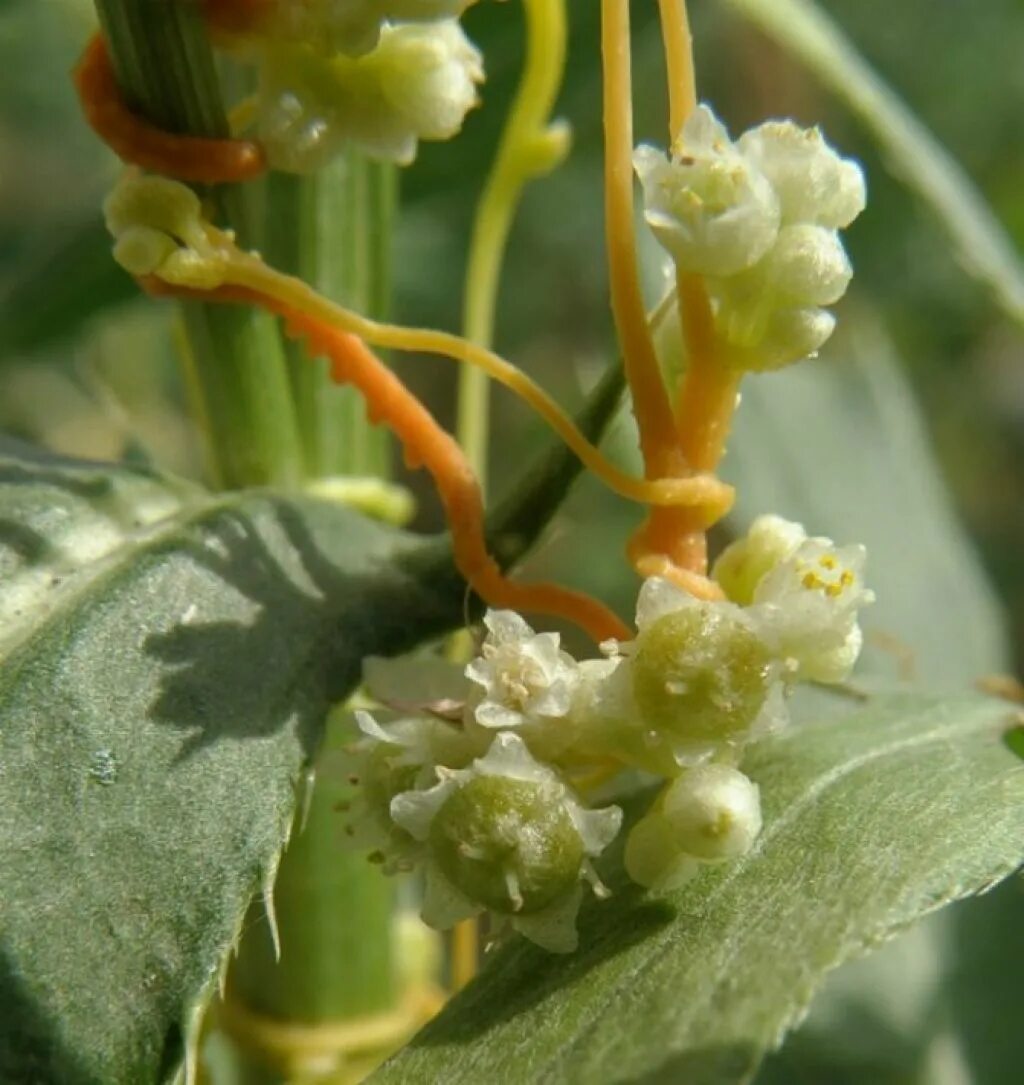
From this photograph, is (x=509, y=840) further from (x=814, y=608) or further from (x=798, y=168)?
(x=798, y=168)

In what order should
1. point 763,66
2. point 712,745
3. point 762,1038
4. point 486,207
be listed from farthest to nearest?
point 763,66 → point 486,207 → point 712,745 → point 762,1038

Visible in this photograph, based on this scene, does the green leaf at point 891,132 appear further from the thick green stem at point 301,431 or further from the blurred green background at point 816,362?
the thick green stem at point 301,431

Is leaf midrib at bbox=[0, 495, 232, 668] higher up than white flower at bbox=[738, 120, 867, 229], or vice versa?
white flower at bbox=[738, 120, 867, 229]

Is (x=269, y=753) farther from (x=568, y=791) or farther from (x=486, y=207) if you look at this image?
(x=486, y=207)

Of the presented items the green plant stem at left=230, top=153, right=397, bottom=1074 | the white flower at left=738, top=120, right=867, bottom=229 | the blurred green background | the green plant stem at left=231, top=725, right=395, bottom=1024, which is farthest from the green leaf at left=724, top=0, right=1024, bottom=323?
the green plant stem at left=231, top=725, right=395, bottom=1024

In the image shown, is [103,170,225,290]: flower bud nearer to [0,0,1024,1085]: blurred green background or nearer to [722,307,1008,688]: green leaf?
[0,0,1024,1085]: blurred green background

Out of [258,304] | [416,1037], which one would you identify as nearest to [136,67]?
[258,304]
